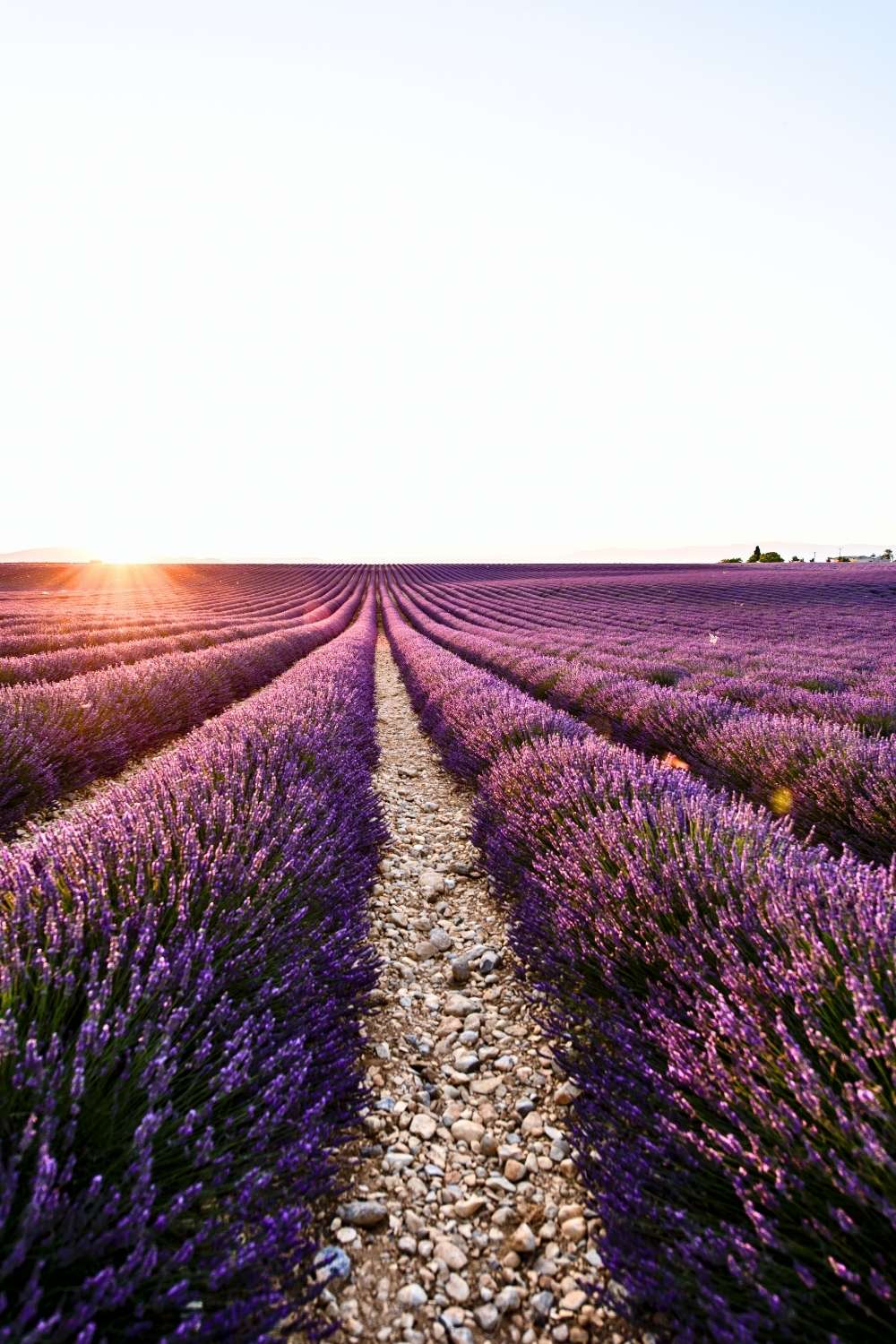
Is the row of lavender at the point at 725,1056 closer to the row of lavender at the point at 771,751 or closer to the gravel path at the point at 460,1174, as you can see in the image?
the gravel path at the point at 460,1174

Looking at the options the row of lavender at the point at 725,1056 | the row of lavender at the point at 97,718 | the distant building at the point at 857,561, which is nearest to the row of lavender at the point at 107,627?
the row of lavender at the point at 97,718

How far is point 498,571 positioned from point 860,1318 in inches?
2224

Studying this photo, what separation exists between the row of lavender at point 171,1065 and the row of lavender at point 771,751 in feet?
9.60

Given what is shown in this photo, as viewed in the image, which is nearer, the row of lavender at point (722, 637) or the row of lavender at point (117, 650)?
the row of lavender at point (722, 637)

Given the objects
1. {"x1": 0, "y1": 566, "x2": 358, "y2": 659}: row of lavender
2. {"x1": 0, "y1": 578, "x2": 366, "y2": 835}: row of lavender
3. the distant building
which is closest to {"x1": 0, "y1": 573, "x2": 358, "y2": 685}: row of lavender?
{"x1": 0, "y1": 566, "x2": 358, "y2": 659}: row of lavender

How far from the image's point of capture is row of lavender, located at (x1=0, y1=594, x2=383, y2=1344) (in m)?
0.94

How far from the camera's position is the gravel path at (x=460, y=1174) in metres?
1.35

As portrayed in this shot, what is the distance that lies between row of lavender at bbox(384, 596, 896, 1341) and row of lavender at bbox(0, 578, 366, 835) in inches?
149

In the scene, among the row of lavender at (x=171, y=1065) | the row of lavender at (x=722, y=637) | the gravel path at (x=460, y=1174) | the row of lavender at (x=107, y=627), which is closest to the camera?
the row of lavender at (x=171, y=1065)

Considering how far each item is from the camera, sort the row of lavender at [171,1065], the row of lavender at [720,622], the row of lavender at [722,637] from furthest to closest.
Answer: the row of lavender at [720,622]
the row of lavender at [722,637]
the row of lavender at [171,1065]

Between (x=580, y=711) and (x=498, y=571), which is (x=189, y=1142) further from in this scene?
(x=498, y=571)

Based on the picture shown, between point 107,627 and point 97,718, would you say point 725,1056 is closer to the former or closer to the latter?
point 97,718

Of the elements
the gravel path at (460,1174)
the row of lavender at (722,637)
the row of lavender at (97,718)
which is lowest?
the gravel path at (460,1174)

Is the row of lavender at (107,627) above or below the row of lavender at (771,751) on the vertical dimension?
above
